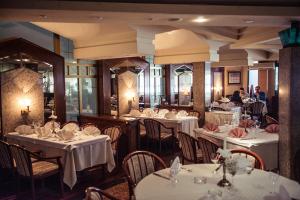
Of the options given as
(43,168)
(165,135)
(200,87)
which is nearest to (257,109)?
(200,87)

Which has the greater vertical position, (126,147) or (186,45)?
(186,45)

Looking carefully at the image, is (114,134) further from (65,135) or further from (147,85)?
(147,85)

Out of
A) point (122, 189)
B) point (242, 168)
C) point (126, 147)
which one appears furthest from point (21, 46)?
point (242, 168)

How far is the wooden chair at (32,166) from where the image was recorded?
4312 millimetres

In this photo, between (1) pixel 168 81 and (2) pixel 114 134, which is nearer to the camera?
(2) pixel 114 134

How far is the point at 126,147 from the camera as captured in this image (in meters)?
6.55

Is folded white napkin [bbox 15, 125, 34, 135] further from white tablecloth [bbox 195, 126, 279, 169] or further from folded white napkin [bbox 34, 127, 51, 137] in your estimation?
white tablecloth [bbox 195, 126, 279, 169]

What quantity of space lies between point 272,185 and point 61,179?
3.27 metres

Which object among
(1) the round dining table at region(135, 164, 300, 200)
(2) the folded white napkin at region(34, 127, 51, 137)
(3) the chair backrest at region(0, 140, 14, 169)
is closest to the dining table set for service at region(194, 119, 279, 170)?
(1) the round dining table at region(135, 164, 300, 200)

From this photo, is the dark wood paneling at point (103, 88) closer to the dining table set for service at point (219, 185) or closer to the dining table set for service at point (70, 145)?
the dining table set for service at point (70, 145)

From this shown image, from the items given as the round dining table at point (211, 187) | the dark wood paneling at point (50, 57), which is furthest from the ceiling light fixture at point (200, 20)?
the dark wood paneling at point (50, 57)

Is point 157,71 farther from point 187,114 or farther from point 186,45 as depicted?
point 187,114

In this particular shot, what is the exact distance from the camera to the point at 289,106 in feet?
14.3

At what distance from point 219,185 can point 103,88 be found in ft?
19.6
